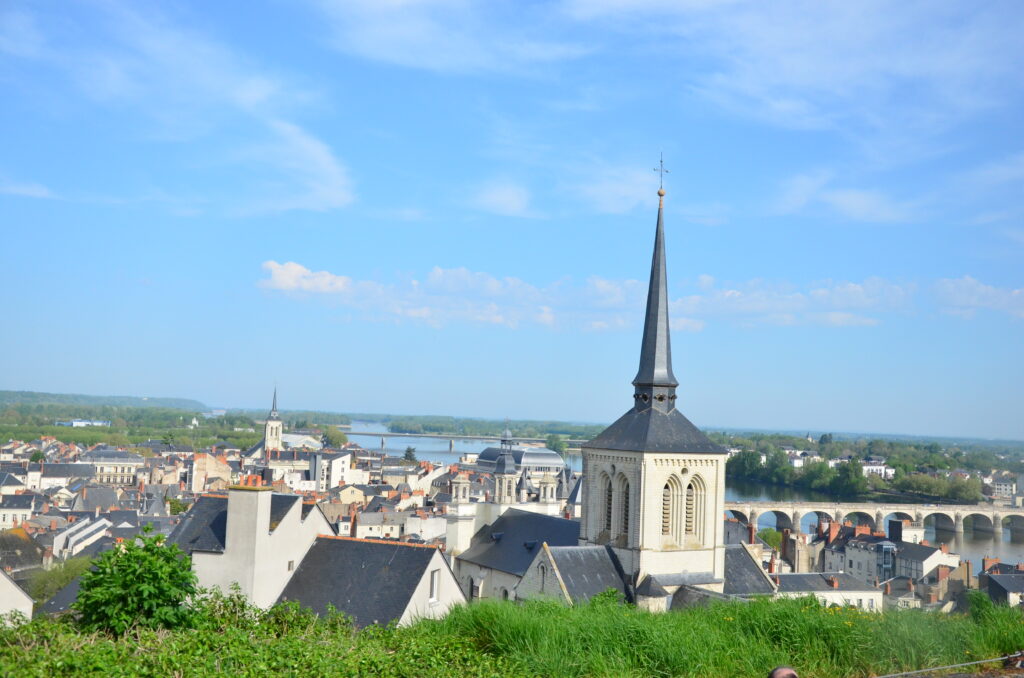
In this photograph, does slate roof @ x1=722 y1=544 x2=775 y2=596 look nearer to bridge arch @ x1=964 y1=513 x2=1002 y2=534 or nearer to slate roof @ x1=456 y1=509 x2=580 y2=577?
slate roof @ x1=456 y1=509 x2=580 y2=577

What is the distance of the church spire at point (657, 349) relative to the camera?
1983 centimetres

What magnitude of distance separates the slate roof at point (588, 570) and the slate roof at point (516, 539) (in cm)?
346

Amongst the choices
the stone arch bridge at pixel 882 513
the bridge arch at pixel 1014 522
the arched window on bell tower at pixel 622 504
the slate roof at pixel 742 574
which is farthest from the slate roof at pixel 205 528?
the bridge arch at pixel 1014 522

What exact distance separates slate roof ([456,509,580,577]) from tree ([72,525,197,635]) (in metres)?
15.1

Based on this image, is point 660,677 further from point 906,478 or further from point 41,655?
point 906,478

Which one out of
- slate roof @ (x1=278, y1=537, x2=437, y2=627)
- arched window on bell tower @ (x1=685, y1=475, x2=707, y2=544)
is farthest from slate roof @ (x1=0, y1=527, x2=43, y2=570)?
arched window on bell tower @ (x1=685, y1=475, x2=707, y2=544)

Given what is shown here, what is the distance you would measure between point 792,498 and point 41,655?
92035mm

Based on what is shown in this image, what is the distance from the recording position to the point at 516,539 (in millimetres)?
24938

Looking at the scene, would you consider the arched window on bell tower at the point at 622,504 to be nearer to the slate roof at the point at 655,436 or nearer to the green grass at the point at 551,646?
the slate roof at the point at 655,436

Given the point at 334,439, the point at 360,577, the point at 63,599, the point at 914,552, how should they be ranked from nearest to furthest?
1. the point at 360,577
2. the point at 63,599
3. the point at 914,552
4. the point at 334,439

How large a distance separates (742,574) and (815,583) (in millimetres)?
9642

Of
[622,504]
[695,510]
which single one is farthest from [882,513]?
[622,504]

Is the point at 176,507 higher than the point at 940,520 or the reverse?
higher

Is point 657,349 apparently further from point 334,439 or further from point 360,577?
point 334,439
